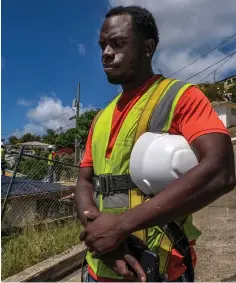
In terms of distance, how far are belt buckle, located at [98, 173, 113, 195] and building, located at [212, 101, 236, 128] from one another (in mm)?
32490

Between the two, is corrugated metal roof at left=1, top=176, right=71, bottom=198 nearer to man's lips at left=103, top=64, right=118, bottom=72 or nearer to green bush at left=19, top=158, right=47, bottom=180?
green bush at left=19, top=158, right=47, bottom=180

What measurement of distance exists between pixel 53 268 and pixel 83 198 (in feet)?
11.6

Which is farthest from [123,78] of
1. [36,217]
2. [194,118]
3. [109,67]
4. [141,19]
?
[36,217]

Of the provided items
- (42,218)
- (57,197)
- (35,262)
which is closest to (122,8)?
(35,262)

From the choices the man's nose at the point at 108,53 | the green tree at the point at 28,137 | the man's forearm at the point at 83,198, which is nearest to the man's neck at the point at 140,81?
the man's nose at the point at 108,53

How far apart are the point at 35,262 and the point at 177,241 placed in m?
3.90

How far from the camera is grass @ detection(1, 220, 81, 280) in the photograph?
4613 mm

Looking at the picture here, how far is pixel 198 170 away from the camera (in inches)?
42.6

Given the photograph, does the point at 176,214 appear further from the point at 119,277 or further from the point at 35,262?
the point at 35,262

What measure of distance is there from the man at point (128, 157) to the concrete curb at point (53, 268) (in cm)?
312

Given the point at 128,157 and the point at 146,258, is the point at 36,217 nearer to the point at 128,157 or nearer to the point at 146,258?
the point at 128,157

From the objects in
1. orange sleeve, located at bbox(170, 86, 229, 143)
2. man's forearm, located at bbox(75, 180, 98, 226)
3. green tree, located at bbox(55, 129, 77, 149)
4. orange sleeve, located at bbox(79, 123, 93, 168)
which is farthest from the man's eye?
green tree, located at bbox(55, 129, 77, 149)

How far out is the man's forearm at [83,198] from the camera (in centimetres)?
141

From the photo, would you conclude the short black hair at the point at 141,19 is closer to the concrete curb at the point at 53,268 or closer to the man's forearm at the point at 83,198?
the man's forearm at the point at 83,198
